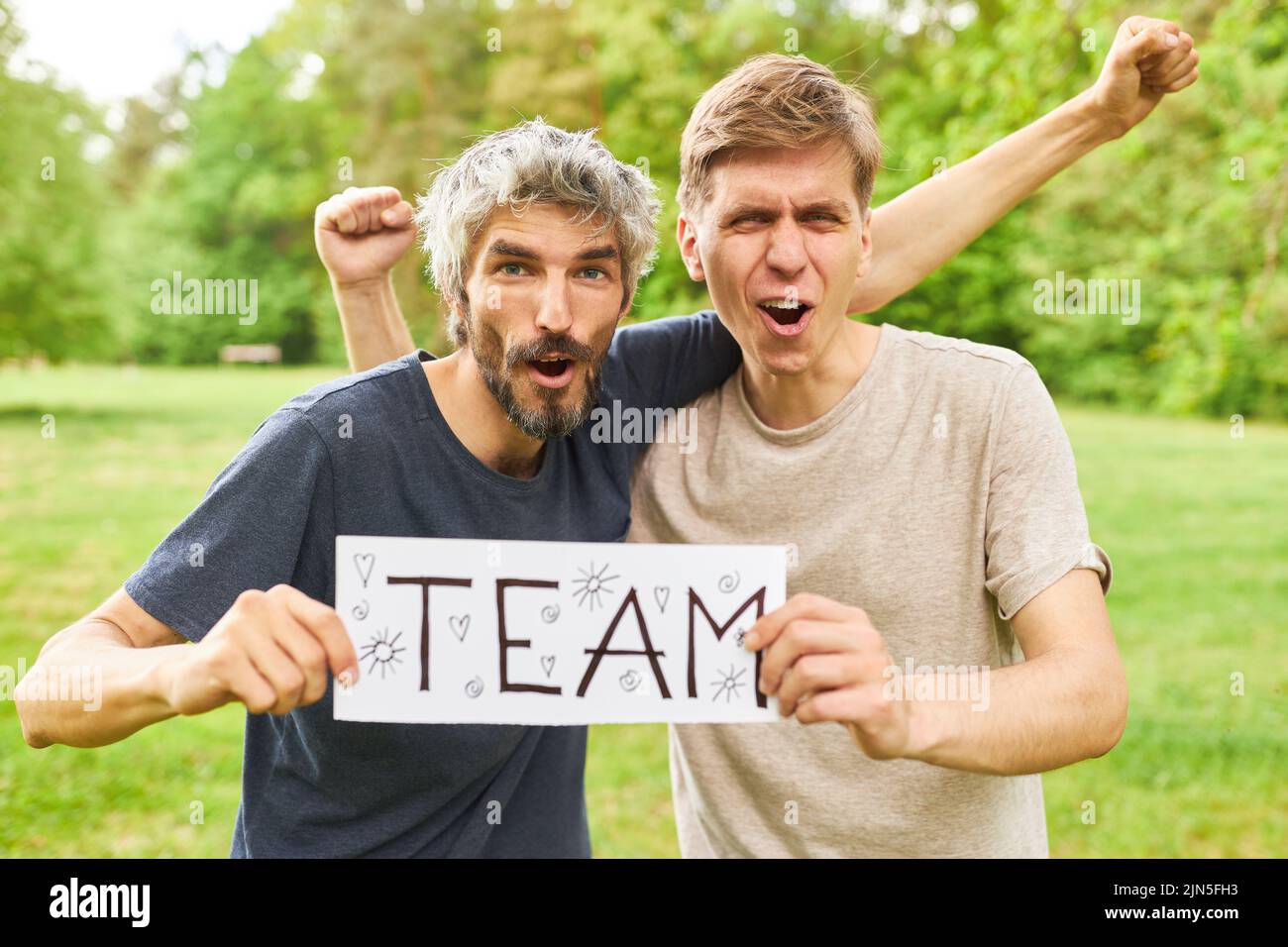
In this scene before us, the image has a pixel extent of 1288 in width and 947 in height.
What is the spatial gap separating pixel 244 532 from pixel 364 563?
0.24 meters

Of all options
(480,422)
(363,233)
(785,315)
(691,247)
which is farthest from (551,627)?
→ (363,233)

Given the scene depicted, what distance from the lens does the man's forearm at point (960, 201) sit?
257 centimetres

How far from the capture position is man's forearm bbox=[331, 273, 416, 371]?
8.53 ft

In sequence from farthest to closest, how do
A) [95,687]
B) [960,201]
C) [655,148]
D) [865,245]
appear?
[655,148], [960,201], [865,245], [95,687]

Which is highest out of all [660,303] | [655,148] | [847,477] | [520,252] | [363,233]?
[655,148]

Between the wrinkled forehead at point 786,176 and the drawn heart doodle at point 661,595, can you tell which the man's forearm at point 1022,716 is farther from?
the wrinkled forehead at point 786,176

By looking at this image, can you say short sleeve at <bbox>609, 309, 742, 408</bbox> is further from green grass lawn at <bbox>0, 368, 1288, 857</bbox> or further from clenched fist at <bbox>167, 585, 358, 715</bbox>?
green grass lawn at <bbox>0, 368, 1288, 857</bbox>

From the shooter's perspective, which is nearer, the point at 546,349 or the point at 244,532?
the point at 244,532

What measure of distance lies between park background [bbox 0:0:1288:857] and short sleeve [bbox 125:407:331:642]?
1.63 m

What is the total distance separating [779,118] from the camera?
7.07ft

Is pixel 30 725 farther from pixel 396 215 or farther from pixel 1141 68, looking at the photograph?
pixel 1141 68

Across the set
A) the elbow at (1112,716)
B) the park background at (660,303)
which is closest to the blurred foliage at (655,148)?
the park background at (660,303)
